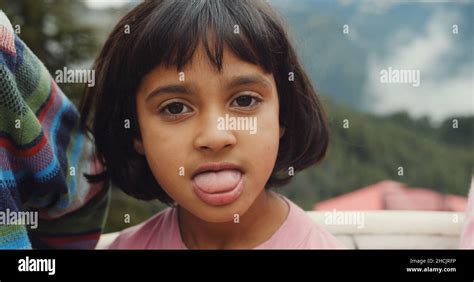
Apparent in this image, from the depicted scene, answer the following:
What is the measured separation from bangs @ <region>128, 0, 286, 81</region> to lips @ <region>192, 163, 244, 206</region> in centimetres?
15

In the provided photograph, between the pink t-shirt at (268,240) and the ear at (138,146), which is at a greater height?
the ear at (138,146)

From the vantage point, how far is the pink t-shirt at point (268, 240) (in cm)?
95

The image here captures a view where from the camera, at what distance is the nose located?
0.85 m

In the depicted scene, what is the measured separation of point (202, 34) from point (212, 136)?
0.14m

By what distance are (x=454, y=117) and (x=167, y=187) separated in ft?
1.81

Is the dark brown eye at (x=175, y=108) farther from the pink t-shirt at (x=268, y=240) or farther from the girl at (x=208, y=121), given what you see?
the pink t-shirt at (x=268, y=240)

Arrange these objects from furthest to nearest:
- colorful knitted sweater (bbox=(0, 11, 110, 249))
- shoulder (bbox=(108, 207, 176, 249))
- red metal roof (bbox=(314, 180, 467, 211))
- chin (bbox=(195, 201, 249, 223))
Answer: red metal roof (bbox=(314, 180, 467, 211)) < shoulder (bbox=(108, 207, 176, 249)) < chin (bbox=(195, 201, 249, 223)) < colorful knitted sweater (bbox=(0, 11, 110, 249))

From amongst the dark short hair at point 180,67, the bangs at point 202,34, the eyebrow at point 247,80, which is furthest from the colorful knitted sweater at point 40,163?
the eyebrow at point 247,80

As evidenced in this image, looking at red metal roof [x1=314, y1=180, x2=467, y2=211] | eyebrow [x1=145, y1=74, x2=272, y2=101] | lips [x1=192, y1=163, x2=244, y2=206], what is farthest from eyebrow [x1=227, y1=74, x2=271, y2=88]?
red metal roof [x1=314, y1=180, x2=467, y2=211]

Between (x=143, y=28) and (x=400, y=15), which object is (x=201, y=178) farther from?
(x=400, y=15)

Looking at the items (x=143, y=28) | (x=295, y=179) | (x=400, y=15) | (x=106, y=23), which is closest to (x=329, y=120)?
(x=295, y=179)
